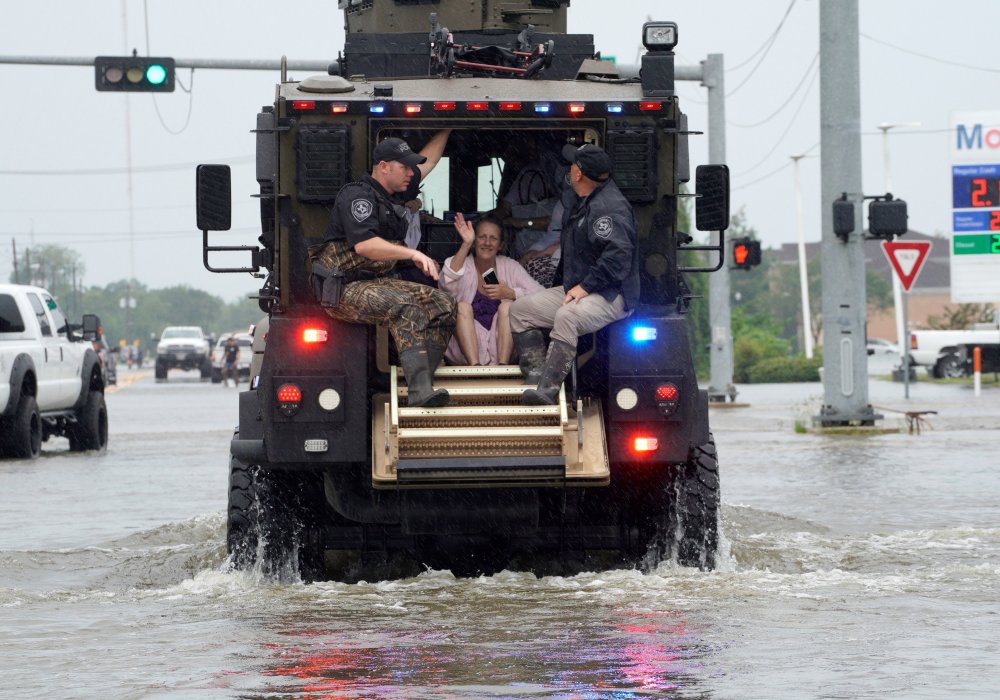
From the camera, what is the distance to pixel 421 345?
9852 mm

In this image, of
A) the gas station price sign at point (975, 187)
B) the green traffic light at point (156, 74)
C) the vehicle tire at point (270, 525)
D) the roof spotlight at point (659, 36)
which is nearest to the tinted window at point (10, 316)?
the green traffic light at point (156, 74)

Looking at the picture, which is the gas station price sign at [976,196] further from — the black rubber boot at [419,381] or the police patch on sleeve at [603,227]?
the black rubber boot at [419,381]

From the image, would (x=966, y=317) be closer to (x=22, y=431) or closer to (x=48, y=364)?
(x=48, y=364)

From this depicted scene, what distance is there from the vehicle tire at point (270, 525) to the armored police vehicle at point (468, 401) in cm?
1

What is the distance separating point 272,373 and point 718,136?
25.5 meters

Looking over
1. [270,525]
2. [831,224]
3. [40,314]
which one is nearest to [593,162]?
[270,525]

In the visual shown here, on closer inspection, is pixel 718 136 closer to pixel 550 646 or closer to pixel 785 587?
pixel 785 587

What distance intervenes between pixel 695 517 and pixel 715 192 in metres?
1.88

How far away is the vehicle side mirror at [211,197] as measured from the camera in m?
10.5

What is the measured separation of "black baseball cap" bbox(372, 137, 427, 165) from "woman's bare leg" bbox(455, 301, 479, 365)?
93cm

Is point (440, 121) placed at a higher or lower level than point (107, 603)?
higher

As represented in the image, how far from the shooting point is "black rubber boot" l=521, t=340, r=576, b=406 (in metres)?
9.78

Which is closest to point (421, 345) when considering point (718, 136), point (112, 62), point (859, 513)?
point (859, 513)

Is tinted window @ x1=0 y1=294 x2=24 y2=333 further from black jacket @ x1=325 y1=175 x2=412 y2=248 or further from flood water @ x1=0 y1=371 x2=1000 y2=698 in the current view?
black jacket @ x1=325 y1=175 x2=412 y2=248
